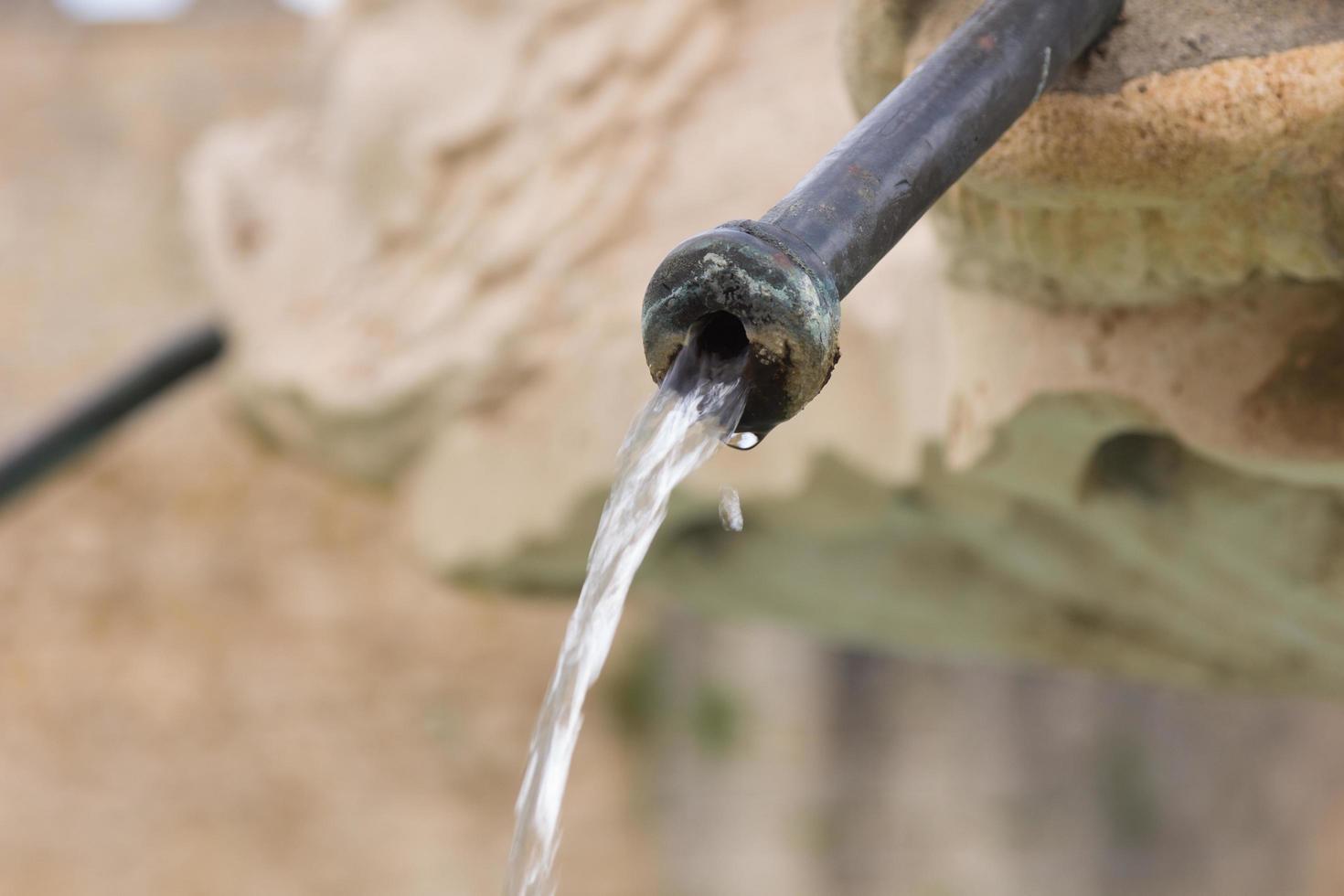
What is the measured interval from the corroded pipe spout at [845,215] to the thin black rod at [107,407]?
102cm

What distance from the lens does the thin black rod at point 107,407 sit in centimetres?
145

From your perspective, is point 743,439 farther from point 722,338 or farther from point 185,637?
point 185,637

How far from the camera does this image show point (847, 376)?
94cm

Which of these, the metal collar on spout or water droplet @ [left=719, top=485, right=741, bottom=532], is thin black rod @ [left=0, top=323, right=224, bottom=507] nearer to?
water droplet @ [left=719, top=485, right=741, bottom=532]

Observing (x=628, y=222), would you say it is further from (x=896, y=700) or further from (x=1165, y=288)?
(x=896, y=700)

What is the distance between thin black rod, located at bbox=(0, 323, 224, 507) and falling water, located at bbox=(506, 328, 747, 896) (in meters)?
0.89

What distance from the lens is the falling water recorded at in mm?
494

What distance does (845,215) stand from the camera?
470 millimetres

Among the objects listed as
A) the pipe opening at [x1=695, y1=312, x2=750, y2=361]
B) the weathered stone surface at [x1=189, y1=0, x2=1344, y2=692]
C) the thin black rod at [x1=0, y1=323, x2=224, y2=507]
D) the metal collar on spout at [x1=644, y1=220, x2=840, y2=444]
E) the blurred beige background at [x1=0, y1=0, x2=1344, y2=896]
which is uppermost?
the metal collar on spout at [x1=644, y1=220, x2=840, y2=444]

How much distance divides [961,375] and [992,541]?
0.27 m

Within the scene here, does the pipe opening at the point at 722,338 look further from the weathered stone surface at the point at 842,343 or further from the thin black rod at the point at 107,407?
the thin black rod at the point at 107,407

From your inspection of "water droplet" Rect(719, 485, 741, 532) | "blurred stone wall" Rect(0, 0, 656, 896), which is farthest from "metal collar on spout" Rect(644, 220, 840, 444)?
"blurred stone wall" Rect(0, 0, 656, 896)

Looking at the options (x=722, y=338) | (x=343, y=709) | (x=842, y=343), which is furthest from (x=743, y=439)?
(x=343, y=709)

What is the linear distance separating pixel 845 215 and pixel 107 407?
3.85 ft
